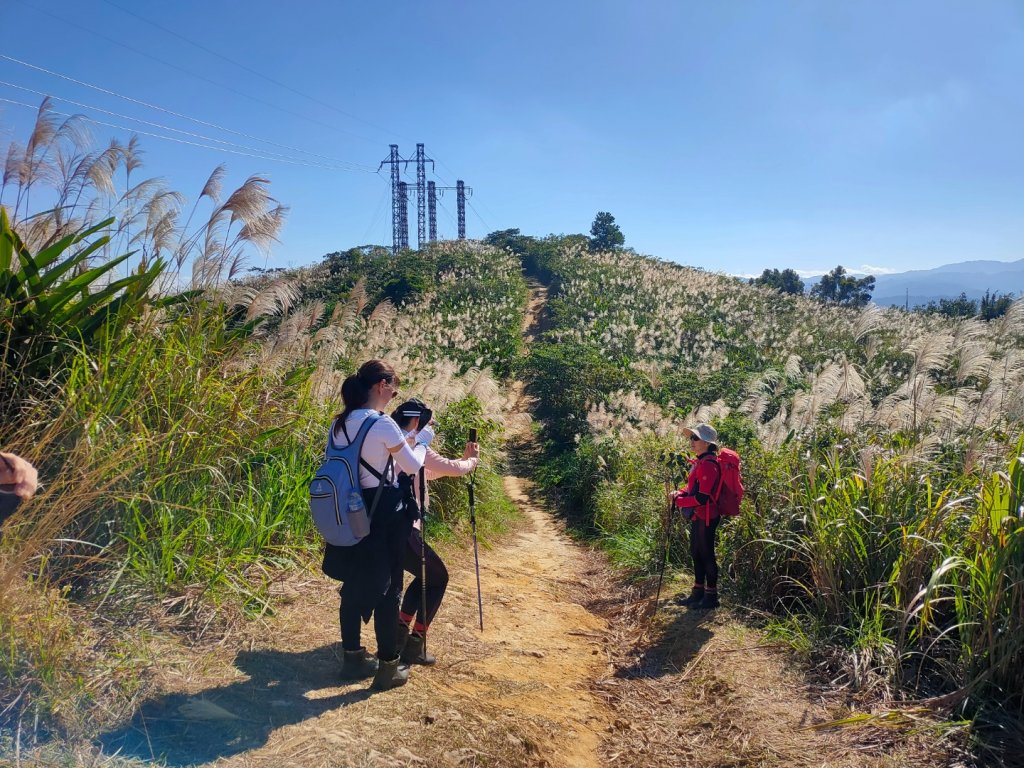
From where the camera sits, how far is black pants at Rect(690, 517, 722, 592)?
517cm

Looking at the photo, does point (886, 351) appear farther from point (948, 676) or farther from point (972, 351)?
point (948, 676)

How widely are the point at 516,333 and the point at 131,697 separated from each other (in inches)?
746

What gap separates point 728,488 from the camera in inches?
202

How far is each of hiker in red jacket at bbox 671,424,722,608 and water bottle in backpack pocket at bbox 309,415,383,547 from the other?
2.83 meters

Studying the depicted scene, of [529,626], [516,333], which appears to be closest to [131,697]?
[529,626]

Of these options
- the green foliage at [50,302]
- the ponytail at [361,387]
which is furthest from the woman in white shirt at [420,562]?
the green foliage at [50,302]

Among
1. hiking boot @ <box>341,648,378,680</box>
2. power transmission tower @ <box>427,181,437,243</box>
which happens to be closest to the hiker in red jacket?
hiking boot @ <box>341,648,378,680</box>

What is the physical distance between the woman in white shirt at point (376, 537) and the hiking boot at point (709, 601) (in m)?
2.69

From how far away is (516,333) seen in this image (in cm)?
2153

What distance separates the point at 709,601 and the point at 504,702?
2.21m

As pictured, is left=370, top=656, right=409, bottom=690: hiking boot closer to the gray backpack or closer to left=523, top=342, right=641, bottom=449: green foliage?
the gray backpack

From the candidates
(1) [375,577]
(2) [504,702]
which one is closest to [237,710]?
(1) [375,577]

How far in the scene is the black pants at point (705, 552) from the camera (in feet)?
17.0

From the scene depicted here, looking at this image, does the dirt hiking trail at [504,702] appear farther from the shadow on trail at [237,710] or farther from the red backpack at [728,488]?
the red backpack at [728,488]
